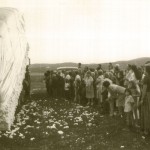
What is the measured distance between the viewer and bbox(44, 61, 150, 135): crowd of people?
1080 centimetres

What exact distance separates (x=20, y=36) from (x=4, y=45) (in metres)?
4.44

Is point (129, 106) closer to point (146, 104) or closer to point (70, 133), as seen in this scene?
point (146, 104)

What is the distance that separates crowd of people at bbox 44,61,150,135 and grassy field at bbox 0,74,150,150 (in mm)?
415

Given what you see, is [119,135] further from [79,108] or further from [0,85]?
[79,108]

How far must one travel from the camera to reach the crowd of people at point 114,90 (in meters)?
10.8

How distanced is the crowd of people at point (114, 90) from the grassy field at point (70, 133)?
0.41 m

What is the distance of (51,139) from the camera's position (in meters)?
10.6

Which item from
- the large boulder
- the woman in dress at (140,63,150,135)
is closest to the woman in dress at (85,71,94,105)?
the large boulder

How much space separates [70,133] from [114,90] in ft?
8.48

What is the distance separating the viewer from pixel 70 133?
1143 cm

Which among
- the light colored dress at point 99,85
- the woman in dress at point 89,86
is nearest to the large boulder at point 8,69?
the light colored dress at point 99,85

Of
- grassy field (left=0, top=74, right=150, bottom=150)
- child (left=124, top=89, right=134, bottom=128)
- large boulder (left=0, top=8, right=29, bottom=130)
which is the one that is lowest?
grassy field (left=0, top=74, right=150, bottom=150)

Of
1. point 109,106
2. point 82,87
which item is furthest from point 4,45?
point 82,87

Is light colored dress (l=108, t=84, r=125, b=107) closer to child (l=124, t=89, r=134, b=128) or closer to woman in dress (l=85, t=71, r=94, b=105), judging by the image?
child (l=124, t=89, r=134, b=128)
